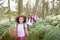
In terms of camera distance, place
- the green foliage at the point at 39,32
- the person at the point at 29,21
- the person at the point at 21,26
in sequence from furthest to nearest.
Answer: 1. the person at the point at 29,21
2. the green foliage at the point at 39,32
3. the person at the point at 21,26

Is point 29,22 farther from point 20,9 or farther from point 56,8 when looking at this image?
point 56,8

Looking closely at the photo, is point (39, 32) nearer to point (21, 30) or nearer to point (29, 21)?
point (29, 21)

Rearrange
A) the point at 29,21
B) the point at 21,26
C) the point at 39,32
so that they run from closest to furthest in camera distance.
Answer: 1. the point at 21,26
2. the point at 39,32
3. the point at 29,21

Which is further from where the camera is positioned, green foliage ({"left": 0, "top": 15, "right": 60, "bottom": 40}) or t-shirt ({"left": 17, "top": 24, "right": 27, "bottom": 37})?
green foliage ({"left": 0, "top": 15, "right": 60, "bottom": 40})

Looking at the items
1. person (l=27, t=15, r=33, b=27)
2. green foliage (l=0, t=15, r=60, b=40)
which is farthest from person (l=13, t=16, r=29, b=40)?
person (l=27, t=15, r=33, b=27)

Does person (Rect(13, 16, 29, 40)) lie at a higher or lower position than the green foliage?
higher

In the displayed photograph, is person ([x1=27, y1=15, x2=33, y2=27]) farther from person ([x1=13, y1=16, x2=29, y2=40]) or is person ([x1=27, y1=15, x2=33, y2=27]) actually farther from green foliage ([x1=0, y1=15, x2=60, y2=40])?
person ([x1=13, y1=16, x2=29, y2=40])

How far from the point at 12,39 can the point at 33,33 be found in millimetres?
1195

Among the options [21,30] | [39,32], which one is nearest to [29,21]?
A: [39,32]

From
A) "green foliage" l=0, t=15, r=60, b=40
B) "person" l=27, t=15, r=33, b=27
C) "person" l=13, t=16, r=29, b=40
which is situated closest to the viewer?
"person" l=13, t=16, r=29, b=40

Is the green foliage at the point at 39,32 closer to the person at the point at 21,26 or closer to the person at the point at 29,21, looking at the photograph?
the person at the point at 29,21

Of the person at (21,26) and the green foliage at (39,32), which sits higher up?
the person at (21,26)

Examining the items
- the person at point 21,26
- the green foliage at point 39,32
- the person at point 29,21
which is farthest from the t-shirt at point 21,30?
the person at point 29,21

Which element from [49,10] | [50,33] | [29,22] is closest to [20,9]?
[29,22]
